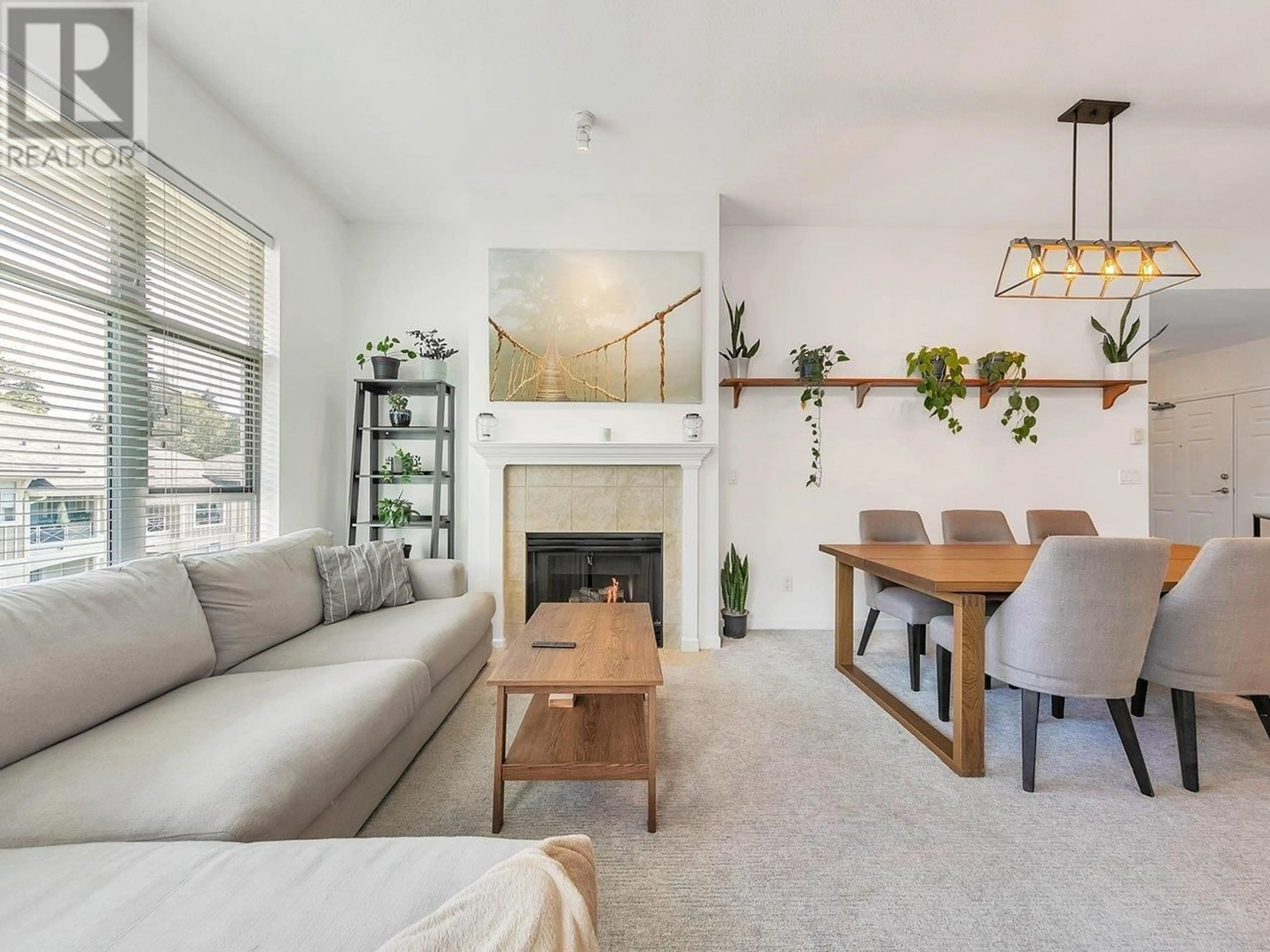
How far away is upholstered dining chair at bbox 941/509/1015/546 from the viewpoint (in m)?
3.09

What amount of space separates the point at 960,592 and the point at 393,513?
3061 millimetres

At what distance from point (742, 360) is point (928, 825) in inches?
107

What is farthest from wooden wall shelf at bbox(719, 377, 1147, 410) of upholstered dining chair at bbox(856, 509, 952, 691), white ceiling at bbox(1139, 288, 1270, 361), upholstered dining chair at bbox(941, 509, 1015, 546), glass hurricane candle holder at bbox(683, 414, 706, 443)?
upholstered dining chair at bbox(941, 509, 1015, 546)

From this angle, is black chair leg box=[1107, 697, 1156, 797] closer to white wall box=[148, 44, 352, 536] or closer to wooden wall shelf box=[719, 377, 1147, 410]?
wooden wall shelf box=[719, 377, 1147, 410]

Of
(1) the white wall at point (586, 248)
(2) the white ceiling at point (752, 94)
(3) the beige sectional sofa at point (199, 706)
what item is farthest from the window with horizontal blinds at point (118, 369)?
(1) the white wall at point (586, 248)

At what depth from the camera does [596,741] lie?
1741 millimetres

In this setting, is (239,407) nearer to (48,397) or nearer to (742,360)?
(48,397)

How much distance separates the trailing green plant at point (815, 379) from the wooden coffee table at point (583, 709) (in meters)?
2.13

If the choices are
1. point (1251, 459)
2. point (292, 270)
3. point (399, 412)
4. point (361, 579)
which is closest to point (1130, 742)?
point (361, 579)

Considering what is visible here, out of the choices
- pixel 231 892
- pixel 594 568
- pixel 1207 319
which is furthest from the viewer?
pixel 1207 319

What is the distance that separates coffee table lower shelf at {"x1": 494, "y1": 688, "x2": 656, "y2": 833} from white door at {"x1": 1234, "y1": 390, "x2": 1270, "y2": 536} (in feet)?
20.9

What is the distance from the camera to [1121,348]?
371 cm

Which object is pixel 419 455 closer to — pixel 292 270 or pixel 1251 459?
pixel 292 270

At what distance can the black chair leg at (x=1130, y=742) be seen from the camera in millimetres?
1780
